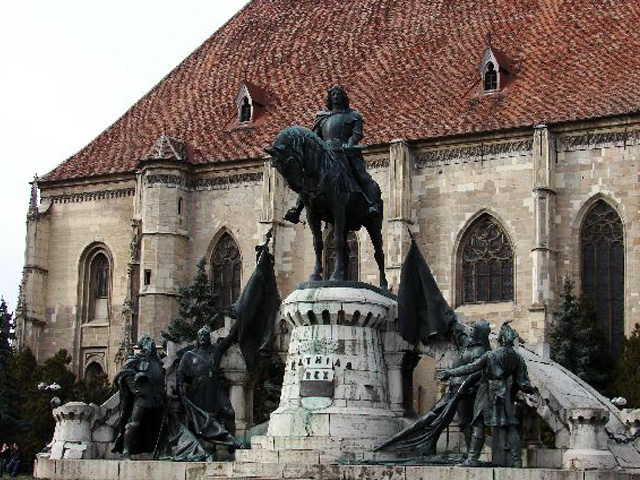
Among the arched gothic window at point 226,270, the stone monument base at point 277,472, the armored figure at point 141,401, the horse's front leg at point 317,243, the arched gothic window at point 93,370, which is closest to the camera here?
the stone monument base at point 277,472

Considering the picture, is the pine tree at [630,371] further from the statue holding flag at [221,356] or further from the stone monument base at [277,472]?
the stone monument base at [277,472]

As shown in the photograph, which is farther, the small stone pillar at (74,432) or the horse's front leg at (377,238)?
the small stone pillar at (74,432)

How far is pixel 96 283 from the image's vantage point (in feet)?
154

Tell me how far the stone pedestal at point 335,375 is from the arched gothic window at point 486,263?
2331cm


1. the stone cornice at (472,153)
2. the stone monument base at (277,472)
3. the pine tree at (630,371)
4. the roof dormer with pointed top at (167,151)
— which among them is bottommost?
the stone monument base at (277,472)

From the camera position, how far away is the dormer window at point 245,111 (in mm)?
44656

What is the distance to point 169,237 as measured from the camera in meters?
43.6

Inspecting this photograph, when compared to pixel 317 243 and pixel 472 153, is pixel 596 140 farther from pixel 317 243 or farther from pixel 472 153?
pixel 317 243

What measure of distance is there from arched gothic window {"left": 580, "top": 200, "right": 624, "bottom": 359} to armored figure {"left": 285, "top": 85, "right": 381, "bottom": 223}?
21.8m

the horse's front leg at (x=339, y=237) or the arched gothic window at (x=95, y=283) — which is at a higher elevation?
the arched gothic window at (x=95, y=283)

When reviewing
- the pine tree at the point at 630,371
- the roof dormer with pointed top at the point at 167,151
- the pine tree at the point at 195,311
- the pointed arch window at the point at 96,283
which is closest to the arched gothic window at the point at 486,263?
the pine tree at the point at 630,371

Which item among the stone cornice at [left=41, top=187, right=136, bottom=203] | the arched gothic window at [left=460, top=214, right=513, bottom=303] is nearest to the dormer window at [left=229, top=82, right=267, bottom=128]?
the stone cornice at [left=41, top=187, right=136, bottom=203]

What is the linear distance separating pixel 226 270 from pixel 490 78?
10790 mm

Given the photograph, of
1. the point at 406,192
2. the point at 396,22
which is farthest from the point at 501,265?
the point at 396,22
